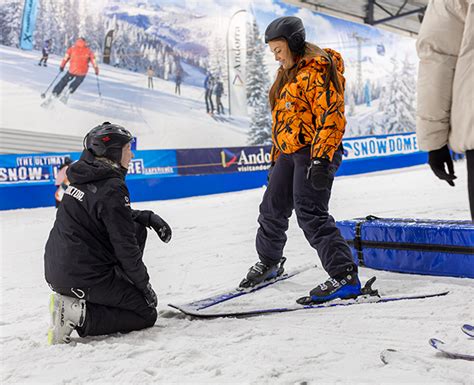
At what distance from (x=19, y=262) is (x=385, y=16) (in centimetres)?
1573

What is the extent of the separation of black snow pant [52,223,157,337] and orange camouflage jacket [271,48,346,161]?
1068mm

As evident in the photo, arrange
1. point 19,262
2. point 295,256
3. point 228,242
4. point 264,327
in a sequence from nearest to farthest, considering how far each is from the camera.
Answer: point 264,327
point 295,256
point 19,262
point 228,242

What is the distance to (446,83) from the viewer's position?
1.55 meters

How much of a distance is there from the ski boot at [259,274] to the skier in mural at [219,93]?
10.4 m

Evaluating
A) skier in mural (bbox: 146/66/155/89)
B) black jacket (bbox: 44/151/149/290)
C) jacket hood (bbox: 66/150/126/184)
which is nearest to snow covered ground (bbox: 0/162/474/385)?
black jacket (bbox: 44/151/149/290)

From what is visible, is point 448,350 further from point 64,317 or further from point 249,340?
point 64,317

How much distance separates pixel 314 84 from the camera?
2.65 metres

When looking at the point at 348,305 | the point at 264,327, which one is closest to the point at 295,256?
the point at 348,305

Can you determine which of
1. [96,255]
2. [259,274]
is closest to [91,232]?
[96,255]

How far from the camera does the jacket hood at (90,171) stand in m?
2.20

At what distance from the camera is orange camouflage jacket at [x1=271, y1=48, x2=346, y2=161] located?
2.59 meters

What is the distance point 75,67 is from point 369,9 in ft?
30.5

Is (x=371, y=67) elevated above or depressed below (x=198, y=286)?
above

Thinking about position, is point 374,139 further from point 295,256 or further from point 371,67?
point 295,256
